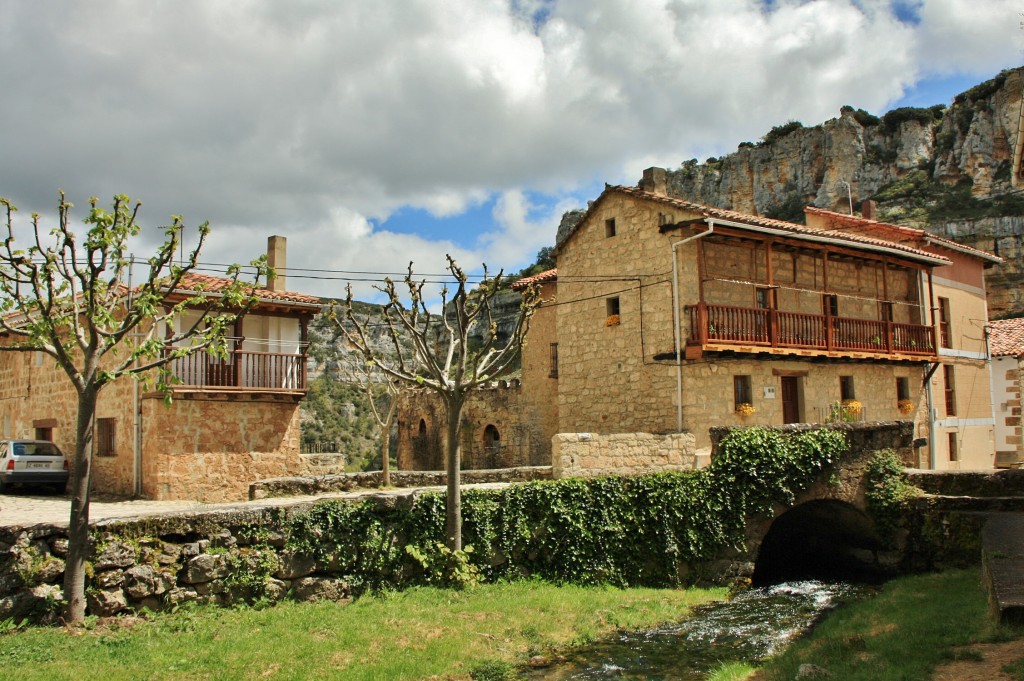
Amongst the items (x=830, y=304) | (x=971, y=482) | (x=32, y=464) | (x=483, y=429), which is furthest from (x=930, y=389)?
(x=32, y=464)

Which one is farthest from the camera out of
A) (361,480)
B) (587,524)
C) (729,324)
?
(729,324)

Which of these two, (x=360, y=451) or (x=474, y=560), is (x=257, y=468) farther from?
(x=360, y=451)

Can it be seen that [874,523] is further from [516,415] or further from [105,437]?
[105,437]

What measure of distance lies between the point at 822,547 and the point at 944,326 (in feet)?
41.7

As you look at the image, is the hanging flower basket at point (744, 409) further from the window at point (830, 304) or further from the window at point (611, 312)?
the window at point (830, 304)

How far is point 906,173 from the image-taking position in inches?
2518

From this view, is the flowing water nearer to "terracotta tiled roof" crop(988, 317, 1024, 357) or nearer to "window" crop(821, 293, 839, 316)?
"window" crop(821, 293, 839, 316)

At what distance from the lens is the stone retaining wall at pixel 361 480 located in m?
15.6

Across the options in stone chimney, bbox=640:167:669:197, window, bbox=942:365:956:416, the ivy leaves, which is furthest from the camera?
window, bbox=942:365:956:416

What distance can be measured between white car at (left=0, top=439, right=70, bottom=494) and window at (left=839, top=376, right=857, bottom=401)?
68.9 ft

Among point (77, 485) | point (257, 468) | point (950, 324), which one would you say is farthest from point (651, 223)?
point (77, 485)

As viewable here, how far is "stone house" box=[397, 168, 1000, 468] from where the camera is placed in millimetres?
20016

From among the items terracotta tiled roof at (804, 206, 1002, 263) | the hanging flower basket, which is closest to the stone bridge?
the hanging flower basket

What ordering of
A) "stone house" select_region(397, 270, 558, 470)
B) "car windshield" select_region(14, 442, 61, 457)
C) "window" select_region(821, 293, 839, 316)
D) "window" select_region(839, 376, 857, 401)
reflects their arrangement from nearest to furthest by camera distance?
"car windshield" select_region(14, 442, 61, 457), "window" select_region(821, 293, 839, 316), "window" select_region(839, 376, 857, 401), "stone house" select_region(397, 270, 558, 470)
